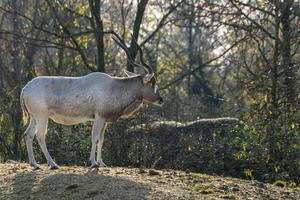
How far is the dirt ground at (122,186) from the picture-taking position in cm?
1108

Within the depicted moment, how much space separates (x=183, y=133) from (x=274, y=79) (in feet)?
9.74

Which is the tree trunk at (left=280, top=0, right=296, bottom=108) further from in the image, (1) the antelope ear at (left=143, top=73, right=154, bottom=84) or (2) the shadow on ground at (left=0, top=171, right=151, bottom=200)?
(2) the shadow on ground at (left=0, top=171, right=151, bottom=200)

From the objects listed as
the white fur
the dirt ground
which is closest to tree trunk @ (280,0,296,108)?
the dirt ground

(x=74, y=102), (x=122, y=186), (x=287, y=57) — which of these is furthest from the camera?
(x=287, y=57)

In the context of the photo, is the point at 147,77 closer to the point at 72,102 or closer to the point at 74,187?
the point at 72,102

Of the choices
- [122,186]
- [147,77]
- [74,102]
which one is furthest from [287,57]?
[122,186]

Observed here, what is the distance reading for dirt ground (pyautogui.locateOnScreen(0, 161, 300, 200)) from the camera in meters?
11.1

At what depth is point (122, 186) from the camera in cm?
1135

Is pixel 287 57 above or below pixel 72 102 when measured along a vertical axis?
above

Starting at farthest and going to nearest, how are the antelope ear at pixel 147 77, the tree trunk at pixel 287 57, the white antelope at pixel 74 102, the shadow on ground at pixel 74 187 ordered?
the tree trunk at pixel 287 57 → the antelope ear at pixel 147 77 → the white antelope at pixel 74 102 → the shadow on ground at pixel 74 187

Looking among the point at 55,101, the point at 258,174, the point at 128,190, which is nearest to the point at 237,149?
the point at 258,174

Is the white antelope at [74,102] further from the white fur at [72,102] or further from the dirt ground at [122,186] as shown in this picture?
the dirt ground at [122,186]

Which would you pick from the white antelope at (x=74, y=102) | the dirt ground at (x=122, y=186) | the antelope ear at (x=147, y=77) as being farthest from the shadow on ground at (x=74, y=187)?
the antelope ear at (x=147, y=77)

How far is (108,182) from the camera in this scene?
A: 455 inches
